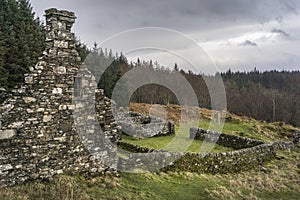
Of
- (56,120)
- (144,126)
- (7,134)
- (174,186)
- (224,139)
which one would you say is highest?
(56,120)

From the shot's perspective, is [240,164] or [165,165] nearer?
[165,165]

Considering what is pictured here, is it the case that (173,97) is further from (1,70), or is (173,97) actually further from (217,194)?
(217,194)

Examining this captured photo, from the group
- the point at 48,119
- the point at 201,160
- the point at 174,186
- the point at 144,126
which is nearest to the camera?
the point at 48,119

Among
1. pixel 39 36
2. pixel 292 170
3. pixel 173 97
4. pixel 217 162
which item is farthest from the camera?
pixel 173 97

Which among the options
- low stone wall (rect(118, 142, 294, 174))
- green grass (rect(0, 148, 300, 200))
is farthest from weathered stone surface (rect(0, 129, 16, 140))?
low stone wall (rect(118, 142, 294, 174))

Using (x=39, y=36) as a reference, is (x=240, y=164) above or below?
below

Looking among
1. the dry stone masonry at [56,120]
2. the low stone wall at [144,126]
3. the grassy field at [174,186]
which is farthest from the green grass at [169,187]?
the low stone wall at [144,126]

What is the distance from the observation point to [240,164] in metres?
15.5

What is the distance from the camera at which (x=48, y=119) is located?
375 inches

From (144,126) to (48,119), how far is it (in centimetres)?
1250

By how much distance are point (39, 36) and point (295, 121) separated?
54068mm

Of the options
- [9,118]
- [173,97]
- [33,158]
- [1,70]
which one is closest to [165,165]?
[33,158]

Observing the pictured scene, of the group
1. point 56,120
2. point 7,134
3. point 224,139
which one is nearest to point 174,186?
point 56,120

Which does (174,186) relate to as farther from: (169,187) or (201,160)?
(201,160)
